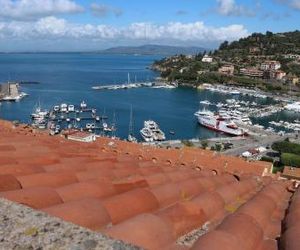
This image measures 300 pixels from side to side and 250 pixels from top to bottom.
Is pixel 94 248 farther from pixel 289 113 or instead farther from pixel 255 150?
pixel 289 113

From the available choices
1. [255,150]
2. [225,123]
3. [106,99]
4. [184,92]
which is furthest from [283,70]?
[255,150]

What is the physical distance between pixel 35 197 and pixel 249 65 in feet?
384

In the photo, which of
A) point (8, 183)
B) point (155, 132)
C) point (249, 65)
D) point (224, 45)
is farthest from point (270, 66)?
point (8, 183)

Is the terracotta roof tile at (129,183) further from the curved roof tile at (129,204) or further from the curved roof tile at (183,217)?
the curved roof tile at (183,217)

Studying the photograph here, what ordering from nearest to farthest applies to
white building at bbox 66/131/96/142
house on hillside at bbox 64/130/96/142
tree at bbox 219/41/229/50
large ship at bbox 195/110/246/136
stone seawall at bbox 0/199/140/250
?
stone seawall at bbox 0/199/140/250 → white building at bbox 66/131/96/142 → house on hillside at bbox 64/130/96/142 → large ship at bbox 195/110/246/136 → tree at bbox 219/41/229/50

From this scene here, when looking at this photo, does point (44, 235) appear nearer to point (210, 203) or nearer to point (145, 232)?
point (145, 232)

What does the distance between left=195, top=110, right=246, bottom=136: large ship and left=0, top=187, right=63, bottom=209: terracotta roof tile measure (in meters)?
46.0

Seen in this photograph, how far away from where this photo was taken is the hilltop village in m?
97.7

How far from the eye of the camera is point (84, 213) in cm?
227

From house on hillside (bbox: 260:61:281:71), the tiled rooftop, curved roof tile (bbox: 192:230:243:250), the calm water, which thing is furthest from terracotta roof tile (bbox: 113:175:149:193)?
house on hillside (bbox: 260:61:281:71)

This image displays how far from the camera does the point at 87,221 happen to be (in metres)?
2.23

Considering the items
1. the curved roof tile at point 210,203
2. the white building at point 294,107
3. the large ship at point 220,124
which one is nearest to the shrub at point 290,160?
the large ship at point 220,124

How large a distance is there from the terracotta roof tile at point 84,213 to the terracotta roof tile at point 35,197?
0.38 feet

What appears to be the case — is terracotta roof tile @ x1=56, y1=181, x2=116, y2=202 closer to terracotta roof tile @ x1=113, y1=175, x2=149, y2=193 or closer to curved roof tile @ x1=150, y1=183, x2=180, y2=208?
terracotta roof tile @ x1=113, y1=175, x2=149, y2=193
